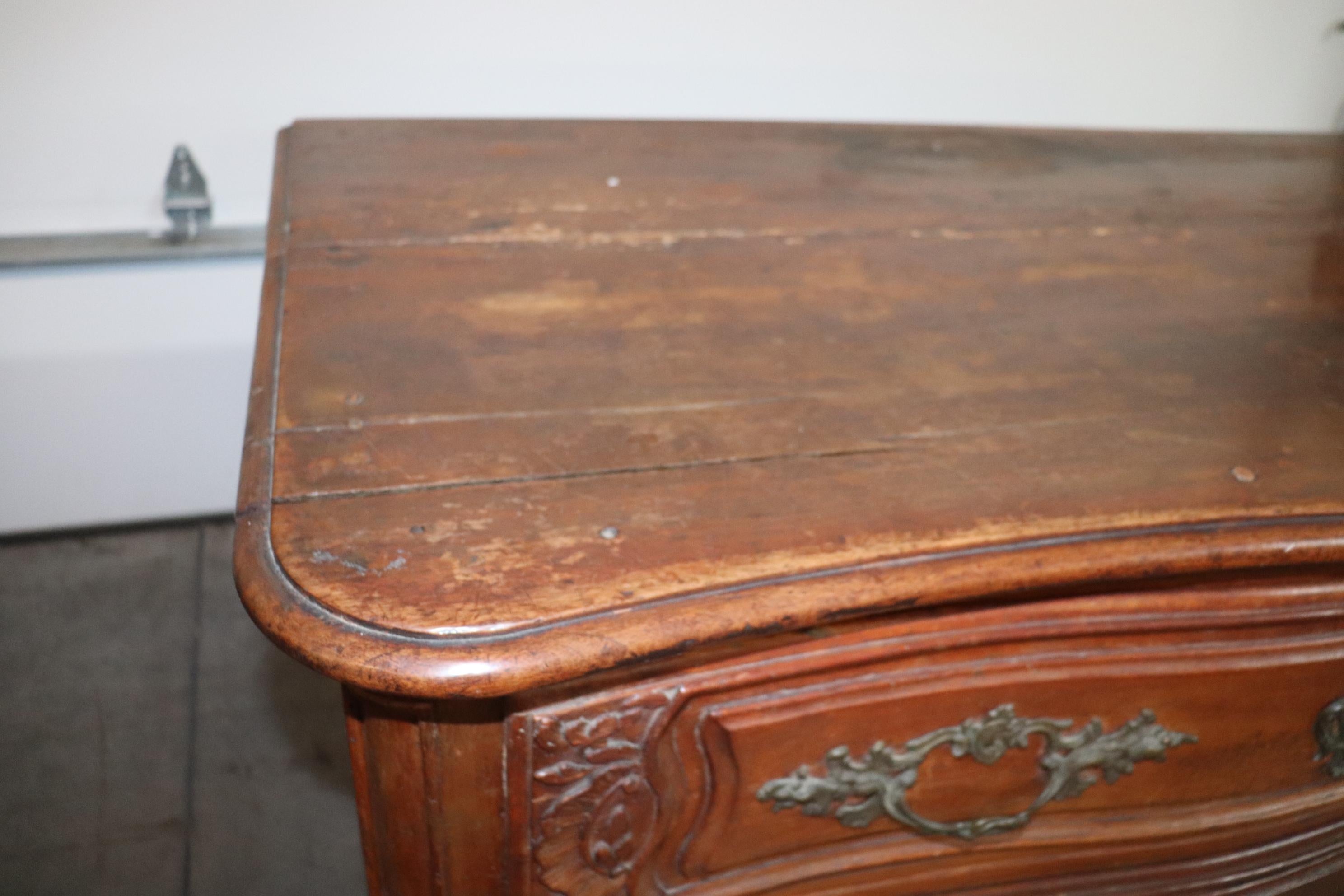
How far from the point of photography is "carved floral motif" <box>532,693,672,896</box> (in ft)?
1.86

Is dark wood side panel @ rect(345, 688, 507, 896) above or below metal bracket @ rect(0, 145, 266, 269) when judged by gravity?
below

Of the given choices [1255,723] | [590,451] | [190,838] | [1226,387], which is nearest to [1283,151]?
[1226,387]

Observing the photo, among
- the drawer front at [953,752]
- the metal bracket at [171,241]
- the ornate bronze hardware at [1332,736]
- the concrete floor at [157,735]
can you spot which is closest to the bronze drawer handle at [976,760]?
the drawer front at [953,752]

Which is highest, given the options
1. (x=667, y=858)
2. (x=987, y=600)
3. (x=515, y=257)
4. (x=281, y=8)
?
(x=281, y=8)

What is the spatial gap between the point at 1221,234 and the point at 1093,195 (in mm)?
117

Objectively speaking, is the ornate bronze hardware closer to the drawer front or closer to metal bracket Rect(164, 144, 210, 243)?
the drawer front

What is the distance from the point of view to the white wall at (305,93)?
1191 millimetres

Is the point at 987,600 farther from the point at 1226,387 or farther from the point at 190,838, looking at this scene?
the point at 190,838

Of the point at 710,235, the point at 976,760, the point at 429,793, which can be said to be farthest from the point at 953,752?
the point at 710,235

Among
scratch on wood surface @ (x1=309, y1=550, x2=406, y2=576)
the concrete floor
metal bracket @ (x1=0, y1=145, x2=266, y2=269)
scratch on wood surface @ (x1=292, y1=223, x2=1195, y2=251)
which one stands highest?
scratch on wood surface @ (x1=292, y1=223, x2=1195, y2=251)

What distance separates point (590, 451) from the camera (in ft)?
2.03

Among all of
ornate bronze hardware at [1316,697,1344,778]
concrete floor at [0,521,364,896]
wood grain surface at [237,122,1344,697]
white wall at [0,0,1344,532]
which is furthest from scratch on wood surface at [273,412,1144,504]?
white wall at [0,0,1344,532]

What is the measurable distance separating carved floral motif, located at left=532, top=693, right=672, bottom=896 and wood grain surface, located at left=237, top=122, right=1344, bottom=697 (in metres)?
0.07

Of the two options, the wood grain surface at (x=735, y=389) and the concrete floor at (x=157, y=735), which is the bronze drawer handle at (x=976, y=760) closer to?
the wood grain surface at (x=735, y=389)
